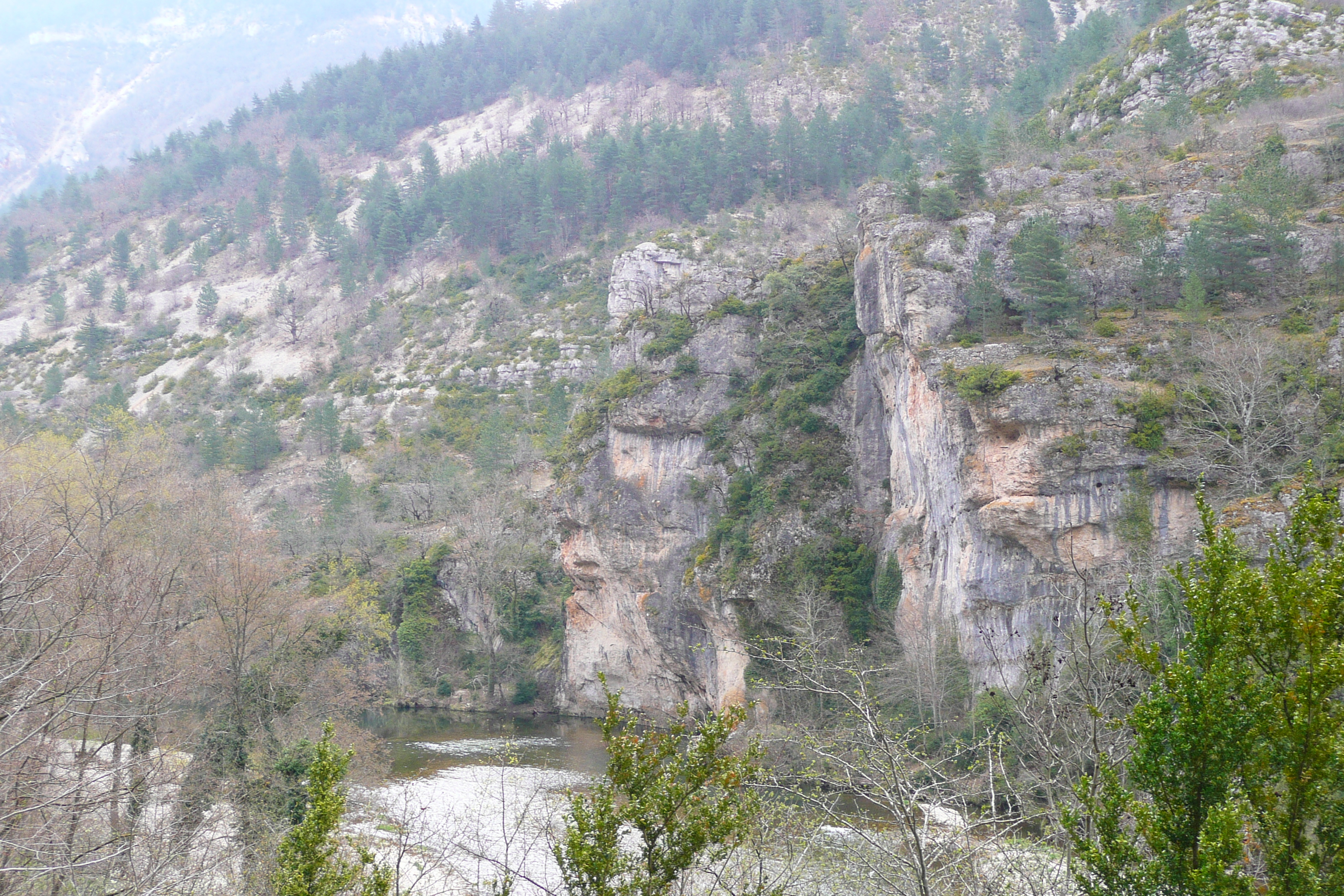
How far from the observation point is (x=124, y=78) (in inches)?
7431

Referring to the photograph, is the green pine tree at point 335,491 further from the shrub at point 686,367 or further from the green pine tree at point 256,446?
the shrub at point 686,367

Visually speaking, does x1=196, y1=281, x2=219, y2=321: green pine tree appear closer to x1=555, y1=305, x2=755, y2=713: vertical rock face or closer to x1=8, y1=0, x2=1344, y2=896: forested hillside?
x1=8, y1=0, x2=1344, y2=896: forested hillside

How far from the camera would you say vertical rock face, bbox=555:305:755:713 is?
38.8 m

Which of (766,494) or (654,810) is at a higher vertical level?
(654,810)

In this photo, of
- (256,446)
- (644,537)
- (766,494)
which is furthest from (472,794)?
(256,446)

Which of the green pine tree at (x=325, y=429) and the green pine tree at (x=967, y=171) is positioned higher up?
the green pine tree at (x=967, y=171)

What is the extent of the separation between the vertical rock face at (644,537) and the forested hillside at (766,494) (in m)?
0.20

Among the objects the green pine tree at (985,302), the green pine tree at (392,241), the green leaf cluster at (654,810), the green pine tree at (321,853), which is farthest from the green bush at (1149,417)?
the green pine tree at (392,241)

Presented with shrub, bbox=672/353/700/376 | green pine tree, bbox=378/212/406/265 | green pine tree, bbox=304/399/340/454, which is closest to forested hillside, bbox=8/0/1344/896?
green pine tree, bbox=378/212/406/265

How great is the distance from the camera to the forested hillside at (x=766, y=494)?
737 centimetres

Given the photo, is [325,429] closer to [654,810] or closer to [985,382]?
[985,382]

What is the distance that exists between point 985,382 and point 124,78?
222 m

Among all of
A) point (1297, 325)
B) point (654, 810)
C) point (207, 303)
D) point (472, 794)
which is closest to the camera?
point (654, 810)

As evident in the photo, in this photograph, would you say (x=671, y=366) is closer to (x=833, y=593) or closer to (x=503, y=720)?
(x=833, y=593)
